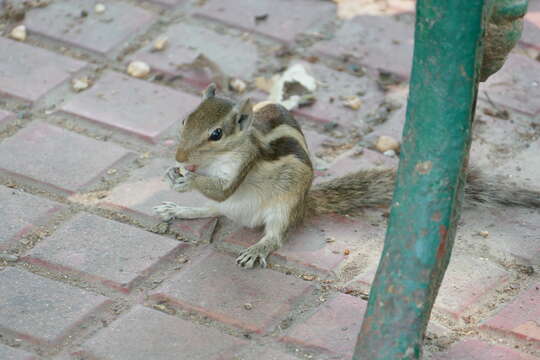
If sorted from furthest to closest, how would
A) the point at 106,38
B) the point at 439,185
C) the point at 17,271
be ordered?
the point at 106,38 < the point at 17,271 < the point at 439,185

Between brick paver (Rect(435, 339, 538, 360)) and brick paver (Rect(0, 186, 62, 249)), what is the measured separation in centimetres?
149

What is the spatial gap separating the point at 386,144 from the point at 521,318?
117cm

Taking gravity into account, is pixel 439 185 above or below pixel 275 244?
above

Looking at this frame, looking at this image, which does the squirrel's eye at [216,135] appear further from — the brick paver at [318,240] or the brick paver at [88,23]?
the brick paver at [88,23]

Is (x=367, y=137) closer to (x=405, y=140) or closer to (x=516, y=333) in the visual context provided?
(x=516, y=333)

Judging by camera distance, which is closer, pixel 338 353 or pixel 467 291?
pixel 338 353

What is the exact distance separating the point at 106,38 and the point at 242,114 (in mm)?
1478

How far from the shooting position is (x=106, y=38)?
4.66 metres

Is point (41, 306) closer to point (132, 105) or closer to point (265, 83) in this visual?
point (132, 105)

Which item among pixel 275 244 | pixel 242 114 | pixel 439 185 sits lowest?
pixel 275 244

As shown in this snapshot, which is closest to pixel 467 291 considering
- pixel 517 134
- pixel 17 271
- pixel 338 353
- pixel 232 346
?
pixel 338 353

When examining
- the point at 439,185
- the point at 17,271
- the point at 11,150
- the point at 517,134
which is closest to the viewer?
the point at 439,185

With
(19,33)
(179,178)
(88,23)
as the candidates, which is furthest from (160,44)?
(179,178)

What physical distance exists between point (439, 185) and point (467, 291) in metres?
0.96
